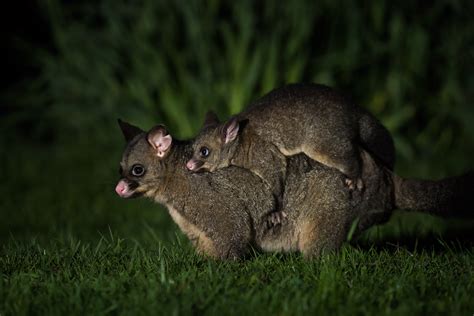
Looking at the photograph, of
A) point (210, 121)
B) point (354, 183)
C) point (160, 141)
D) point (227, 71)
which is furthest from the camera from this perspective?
point (227, 71)

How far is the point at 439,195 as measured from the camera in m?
6.98

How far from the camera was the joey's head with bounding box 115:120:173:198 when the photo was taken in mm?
7039

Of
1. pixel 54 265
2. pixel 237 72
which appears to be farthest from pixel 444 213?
pixel 237 72

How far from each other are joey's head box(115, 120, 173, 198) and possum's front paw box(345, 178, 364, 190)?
1.48 meters

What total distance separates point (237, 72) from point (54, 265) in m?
6.33

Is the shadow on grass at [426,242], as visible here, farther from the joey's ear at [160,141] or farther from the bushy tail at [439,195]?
the joey's ear at [160,141]

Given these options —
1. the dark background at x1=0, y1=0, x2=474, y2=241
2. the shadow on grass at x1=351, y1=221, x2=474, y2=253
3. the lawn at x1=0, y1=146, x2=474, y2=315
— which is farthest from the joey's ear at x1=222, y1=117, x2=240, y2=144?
the dark background at x1=0, y1=0, x2=474, y2=241

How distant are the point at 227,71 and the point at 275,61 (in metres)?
0.83

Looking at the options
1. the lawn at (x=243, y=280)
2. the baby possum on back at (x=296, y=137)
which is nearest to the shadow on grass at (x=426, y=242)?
the lawn at (x=243, y=280)

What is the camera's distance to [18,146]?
1489 centimetres

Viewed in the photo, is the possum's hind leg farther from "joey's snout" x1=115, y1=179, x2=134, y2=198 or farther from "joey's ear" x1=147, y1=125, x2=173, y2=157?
"joey's snout" x1=115, y1=179, x2=134, y2=198

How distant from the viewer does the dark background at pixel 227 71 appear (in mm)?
12195

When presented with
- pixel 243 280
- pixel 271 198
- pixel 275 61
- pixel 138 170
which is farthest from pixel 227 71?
pixel 243 280

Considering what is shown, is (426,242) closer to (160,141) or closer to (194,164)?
(194,164)
